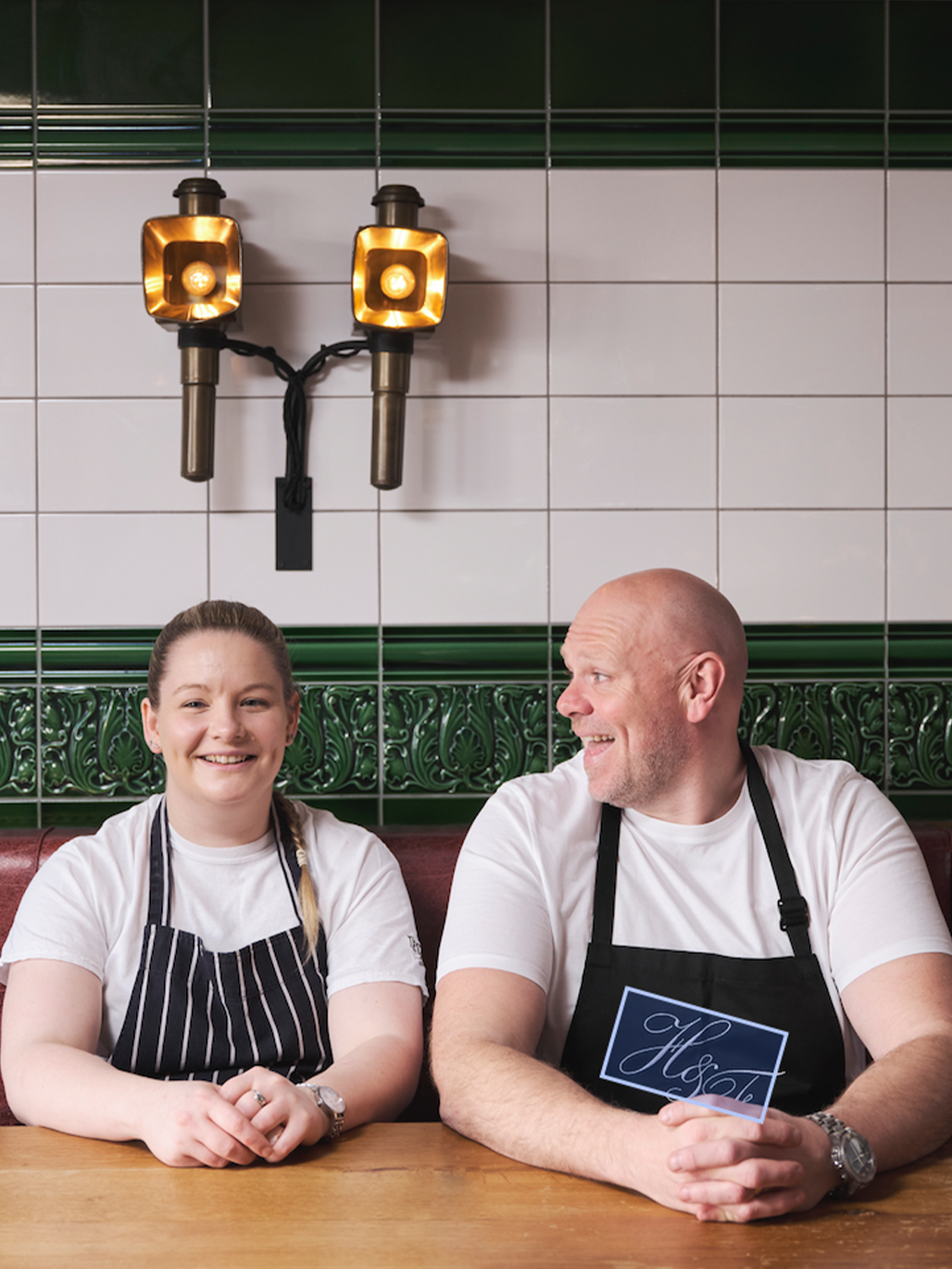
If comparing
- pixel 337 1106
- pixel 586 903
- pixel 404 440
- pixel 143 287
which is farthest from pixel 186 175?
pixel 337 1106

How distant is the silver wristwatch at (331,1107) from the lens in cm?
144

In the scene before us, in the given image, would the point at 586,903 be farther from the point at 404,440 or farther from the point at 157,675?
the point at 404,440

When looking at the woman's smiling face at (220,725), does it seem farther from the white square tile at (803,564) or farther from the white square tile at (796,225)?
the white square tile at (796,225)

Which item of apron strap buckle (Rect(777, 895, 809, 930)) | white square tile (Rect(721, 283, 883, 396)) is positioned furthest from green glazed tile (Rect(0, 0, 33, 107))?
apron strap buckle (Rect(777, 895, 809, 930))

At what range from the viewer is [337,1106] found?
147cm

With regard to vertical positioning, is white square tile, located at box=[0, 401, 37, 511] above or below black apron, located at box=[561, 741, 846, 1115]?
above

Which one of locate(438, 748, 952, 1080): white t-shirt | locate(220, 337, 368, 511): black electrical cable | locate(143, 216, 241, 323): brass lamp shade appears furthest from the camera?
locate(220, 337, 368, 511): black electrical cable

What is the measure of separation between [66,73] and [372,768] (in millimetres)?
1911

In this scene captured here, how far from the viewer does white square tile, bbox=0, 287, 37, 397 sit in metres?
2.75

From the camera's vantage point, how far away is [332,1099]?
147cm

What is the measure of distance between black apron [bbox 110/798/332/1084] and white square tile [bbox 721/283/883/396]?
5.85 ft

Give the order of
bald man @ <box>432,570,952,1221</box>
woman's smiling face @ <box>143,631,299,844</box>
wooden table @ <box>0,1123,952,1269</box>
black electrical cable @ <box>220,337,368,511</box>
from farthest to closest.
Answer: black electrical cable @ <box>220,337,368,511</box> < woman's smiling face @ <box>143,631,299,844</box> < bald man @ <box>432,570,952,1221</box> < wooden table @ <box>0,1123,952,1269</box>

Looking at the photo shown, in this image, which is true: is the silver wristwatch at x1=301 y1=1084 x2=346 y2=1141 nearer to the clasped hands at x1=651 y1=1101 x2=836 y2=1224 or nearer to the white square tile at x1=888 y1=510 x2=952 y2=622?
the clasped hands at x1=651 y1=1101 x2=836 y2=1224

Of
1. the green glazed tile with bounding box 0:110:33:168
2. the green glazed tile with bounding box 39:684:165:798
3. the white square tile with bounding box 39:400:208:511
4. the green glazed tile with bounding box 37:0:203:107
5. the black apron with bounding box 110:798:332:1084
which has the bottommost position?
the black apron with bounding box 110:798:332:1084
